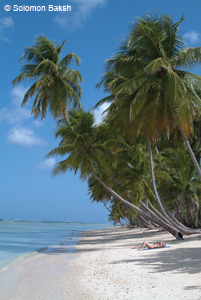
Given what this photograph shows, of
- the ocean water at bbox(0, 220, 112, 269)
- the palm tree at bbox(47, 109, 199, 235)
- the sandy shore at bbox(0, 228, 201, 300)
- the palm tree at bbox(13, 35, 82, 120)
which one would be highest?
the palm tree at bbox(13, 35, 82, 120)

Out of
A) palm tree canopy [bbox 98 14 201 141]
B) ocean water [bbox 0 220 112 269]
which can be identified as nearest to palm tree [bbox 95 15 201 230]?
palm tree canopy [bbox 98 14 201 141]

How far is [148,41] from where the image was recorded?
10.9 metres

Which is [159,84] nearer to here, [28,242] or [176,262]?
[176,262]

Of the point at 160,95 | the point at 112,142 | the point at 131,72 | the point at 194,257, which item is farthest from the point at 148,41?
the point at 194,257

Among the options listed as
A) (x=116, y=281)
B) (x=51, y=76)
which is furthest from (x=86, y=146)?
(x=116, y=281)

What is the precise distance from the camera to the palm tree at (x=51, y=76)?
15077mm

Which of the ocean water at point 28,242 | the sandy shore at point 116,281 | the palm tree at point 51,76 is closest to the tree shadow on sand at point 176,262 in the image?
the sandy shore at point 116,281

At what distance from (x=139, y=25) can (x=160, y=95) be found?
117 inches

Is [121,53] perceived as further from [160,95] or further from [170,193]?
[170,193]

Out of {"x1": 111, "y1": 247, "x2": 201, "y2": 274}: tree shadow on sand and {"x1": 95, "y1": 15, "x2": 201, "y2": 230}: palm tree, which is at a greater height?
{"x1": 95, "y1": 15, "x2": 201, "y2": 230}: palm tree

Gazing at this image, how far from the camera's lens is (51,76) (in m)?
15.1

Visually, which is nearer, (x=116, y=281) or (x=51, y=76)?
(x=116, y=281)

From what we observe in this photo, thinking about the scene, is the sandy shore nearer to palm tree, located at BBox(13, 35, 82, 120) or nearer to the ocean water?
the ocean water

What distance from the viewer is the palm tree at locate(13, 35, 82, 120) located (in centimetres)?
1508
